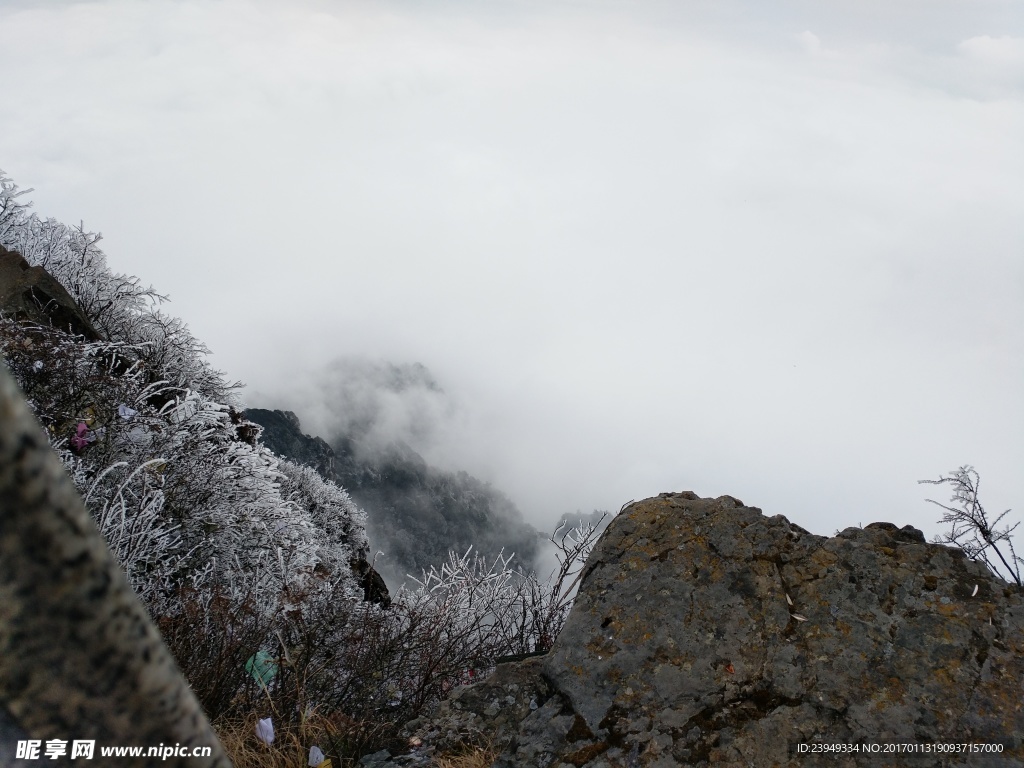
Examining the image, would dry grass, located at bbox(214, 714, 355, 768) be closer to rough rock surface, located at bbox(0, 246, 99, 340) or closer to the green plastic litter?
the green plastic litter

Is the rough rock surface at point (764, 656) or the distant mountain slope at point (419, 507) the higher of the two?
the rough rock surface at point (764, 656)

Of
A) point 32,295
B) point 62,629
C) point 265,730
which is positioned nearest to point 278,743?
point 265,730

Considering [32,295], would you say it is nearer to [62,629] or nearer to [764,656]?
[764,656]

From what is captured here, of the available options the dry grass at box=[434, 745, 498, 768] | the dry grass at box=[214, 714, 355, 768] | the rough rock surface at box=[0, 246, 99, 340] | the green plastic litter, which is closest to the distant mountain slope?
the rough rock surface at box=[0, 246, 99, 340]

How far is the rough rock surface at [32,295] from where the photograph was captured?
896 centimetres

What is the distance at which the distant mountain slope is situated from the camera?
345ft

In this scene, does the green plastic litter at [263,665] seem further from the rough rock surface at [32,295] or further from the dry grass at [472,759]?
the rough rock surface at [32,295]

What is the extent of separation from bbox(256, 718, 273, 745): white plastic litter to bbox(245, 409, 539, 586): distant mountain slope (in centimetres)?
8594

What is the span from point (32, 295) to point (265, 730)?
790cm

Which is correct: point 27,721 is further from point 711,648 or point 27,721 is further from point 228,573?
point 228,573

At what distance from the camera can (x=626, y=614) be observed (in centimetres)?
351

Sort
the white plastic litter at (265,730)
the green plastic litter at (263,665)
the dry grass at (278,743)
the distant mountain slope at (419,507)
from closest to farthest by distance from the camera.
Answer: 1. the dry grass at (278,743)
2. the white plastic litter at (265,730)
3. the green plastic litter at (263,665)
4. the distant mountain slope at (419,507)

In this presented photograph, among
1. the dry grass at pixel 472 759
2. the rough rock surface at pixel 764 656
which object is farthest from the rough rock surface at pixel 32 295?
the rough rock surface at pixel 764 656

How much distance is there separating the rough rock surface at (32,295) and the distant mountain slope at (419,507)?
80.6 m
